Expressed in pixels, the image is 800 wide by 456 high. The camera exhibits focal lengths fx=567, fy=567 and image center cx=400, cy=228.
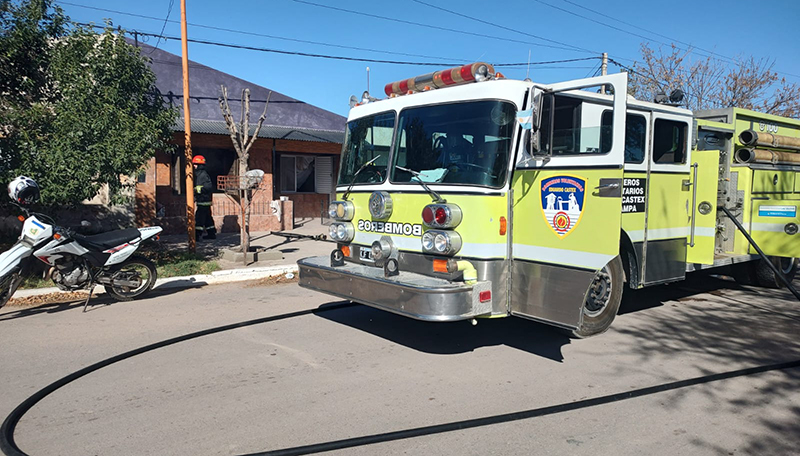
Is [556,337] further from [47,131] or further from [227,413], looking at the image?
[47,131]

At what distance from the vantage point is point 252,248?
1203 centimetres

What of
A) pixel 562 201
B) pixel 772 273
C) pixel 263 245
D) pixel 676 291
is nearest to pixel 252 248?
pixel 263 245

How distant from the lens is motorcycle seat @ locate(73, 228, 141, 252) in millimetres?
7570

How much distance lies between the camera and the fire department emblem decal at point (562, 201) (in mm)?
4930

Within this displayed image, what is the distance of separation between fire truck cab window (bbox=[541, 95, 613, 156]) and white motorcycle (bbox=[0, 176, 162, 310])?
19.4 ft

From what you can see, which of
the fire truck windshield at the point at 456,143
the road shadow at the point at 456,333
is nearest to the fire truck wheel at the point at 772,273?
the road shadow at the point at 456,333

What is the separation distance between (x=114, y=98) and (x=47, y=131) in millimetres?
1062

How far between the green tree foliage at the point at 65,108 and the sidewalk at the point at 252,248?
178 cm

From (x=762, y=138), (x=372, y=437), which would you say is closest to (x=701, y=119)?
(x=762, y=138)

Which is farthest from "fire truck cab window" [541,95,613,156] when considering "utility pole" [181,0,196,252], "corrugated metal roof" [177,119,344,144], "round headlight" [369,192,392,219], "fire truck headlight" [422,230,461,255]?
"corrugated metal roof" [177,119,344,144]

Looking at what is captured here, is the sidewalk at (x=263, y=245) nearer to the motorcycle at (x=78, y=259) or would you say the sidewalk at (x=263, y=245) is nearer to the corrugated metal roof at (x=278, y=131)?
the motorcycle at (x=78, y=259)

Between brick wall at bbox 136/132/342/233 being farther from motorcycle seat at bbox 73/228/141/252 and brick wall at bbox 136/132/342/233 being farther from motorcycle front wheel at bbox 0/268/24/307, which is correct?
motorcycle front wheel at bbox 0/268/24/307

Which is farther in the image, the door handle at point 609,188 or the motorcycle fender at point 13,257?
the motorcycle fender at point 13,257

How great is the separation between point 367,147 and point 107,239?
4.04m
